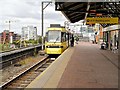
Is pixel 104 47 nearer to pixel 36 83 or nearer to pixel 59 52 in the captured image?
pixel 59 52

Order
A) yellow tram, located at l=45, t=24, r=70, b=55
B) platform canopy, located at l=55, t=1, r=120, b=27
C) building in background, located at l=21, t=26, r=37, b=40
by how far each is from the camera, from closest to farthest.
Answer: platform canopy, located at l=55, t=1, r=120, b=27 → yellow tram, located at l=45, t=24, r=70, b=55 → building in background, located at l=21, t=26, r=37, b=40

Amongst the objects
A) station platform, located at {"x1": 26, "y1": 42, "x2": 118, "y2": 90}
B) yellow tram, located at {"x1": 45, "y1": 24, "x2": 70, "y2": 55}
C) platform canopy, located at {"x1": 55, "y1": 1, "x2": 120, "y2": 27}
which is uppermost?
platform canopy, located at {"x1": 55, "y1": 1, "x2": 120, "y2": 27}

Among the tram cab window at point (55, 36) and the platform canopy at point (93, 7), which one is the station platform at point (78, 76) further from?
the tram cab window at point (55, 36)

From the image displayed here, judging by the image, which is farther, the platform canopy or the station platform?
the platform canopy

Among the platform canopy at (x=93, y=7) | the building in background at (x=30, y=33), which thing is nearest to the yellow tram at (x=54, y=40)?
the platform canopy at (x=93, y=7)

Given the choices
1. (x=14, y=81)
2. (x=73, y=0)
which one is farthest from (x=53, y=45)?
(x=14, y=81)

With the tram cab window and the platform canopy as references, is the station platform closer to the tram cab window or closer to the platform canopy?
the platform canopy

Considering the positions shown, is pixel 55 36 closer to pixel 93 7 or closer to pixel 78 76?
pixel 93 7

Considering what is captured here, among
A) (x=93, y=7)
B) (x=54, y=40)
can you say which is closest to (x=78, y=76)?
Answer: (x=93, y=7)

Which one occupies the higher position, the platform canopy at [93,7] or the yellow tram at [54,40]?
the platform canopy at [93,7]

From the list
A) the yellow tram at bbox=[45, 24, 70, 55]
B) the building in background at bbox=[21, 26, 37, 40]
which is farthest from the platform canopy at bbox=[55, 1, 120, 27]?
the building in background at bbox=[21, 26, 37, 40]

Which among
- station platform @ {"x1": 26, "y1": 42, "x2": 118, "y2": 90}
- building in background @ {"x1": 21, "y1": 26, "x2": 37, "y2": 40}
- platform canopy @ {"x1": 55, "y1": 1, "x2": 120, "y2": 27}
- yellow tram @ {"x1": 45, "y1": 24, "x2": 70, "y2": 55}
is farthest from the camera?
building in background @ {"x1": 21, "y1": 26, "x2": 37, "y2": 40}

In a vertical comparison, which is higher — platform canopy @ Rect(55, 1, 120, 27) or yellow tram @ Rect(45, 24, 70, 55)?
platform canopy @ Rect(55, 1, 120, 27)

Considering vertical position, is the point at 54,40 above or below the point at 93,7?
below
